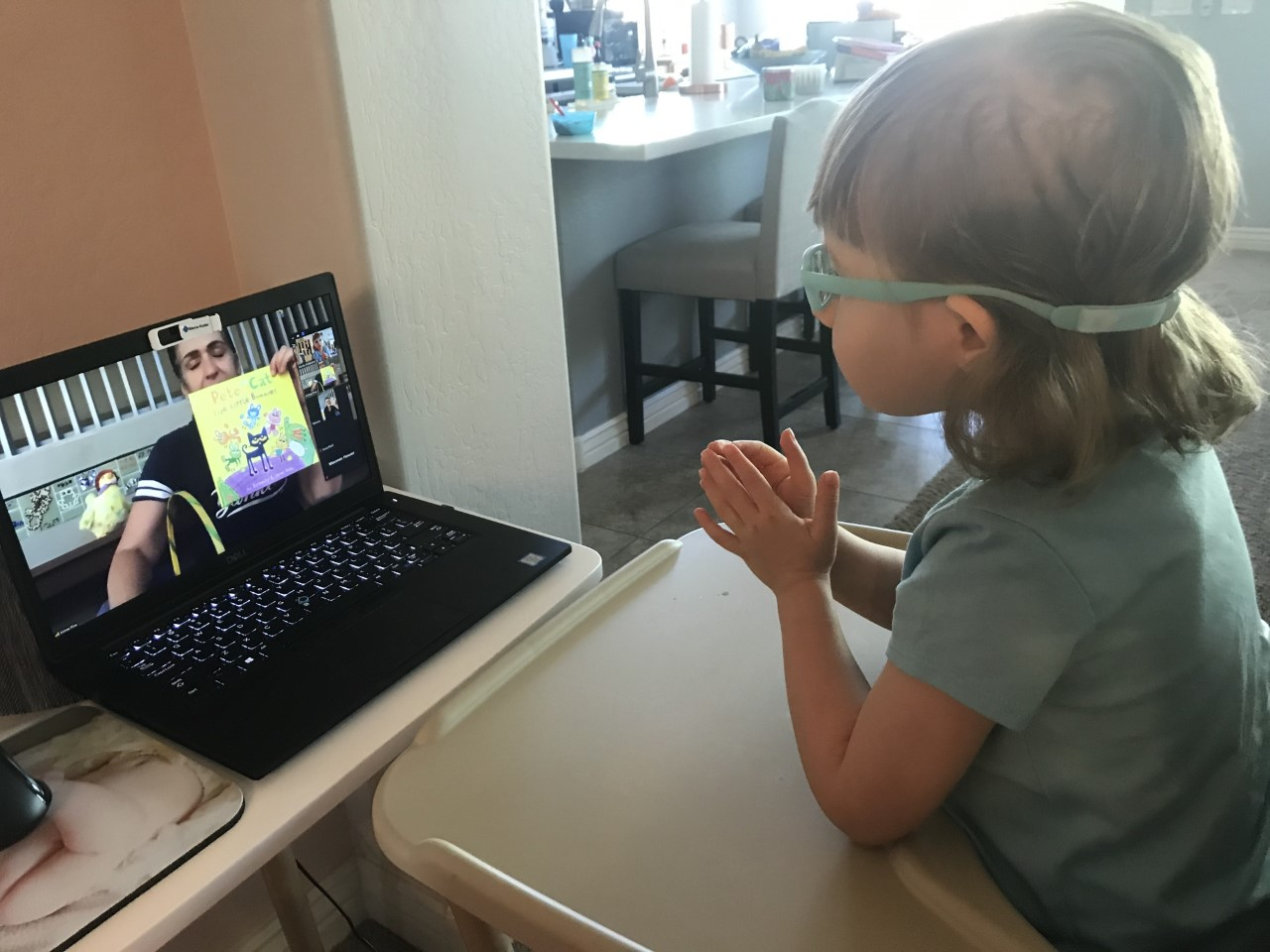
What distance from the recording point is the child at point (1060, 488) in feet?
1.82

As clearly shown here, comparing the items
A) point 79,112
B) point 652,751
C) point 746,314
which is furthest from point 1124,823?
point 746,314

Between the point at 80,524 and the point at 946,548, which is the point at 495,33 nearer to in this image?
the point at 80,524

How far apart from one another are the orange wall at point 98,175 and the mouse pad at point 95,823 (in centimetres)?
41

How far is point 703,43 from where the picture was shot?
9.62 feet

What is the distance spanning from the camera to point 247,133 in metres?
1.03

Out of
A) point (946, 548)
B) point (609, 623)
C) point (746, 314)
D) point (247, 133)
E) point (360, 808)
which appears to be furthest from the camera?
point (746, 314)

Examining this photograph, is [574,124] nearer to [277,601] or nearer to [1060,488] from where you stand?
[277,601]

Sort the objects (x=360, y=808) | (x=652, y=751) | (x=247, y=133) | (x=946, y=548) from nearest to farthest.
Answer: (x=946, y=548), (x=652, y=751), (x=247, y=133), (x=360, y=808)

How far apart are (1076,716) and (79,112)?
1005 mm

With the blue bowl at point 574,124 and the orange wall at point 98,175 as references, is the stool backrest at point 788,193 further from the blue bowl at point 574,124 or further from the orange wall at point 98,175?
the orange wall at point 98,175

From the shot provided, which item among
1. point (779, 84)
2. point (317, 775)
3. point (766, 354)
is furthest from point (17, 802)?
point (779, 84)

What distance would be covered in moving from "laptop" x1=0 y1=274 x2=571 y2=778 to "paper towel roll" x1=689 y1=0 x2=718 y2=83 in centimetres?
230

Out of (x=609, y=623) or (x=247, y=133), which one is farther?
(x=247, y=133)

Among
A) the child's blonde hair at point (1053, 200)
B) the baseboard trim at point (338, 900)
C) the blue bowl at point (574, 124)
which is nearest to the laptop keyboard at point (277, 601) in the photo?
the child's blonde hair at point (1053, 200)
